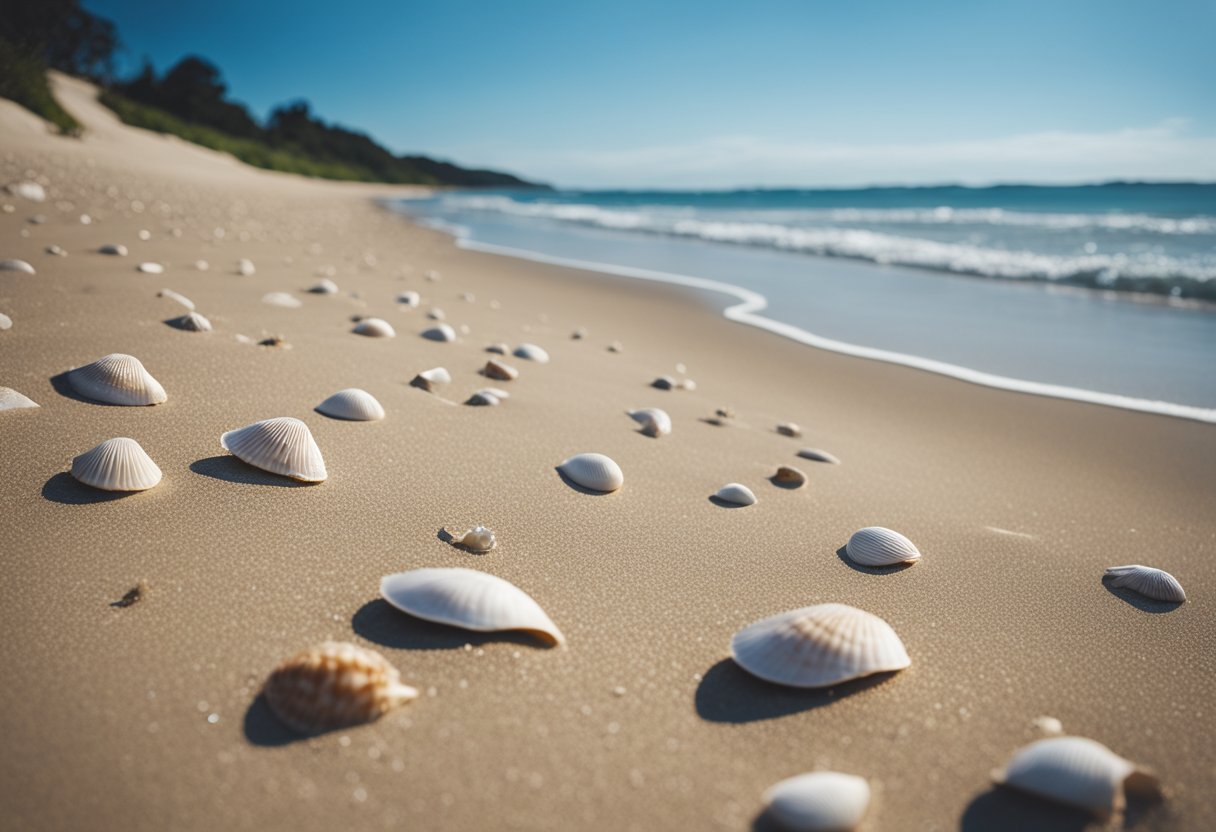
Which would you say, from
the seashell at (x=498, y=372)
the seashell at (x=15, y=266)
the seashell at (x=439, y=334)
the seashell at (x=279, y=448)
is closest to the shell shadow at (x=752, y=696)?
the seashell at (x=279, y=448)

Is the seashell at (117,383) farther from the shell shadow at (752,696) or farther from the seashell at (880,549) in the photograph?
the seashell at (880,549)

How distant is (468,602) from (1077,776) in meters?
Result: 1.23

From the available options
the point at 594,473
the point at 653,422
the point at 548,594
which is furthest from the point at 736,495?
the point at 548,594

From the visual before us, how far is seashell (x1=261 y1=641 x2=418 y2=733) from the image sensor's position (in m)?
1.22

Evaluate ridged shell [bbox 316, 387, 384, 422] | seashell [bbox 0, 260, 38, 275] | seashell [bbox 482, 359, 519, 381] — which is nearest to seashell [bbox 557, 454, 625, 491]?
ridged shell [bbox 316, 387, 384, 422]

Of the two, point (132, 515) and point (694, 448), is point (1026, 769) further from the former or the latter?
point (132, 515)

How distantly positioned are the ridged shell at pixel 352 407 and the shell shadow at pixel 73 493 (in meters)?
0.84

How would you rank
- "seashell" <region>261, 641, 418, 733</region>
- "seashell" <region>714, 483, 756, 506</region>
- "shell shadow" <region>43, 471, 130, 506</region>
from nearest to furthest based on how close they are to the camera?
1. "seashell" <region>261, 641, 418, 733</region>
2. "shell shadow" <region>43, 471, 130, 506</region>
3. "seashell" <region>714, 483, 756, 506</region>

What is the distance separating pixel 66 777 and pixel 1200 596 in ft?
9.93

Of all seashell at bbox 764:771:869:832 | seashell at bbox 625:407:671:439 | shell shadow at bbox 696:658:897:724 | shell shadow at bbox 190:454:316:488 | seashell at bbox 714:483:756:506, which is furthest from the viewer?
seashell at bbox 625:407:671:439

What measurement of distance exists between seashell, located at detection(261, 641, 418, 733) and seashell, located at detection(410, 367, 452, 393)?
2038mm

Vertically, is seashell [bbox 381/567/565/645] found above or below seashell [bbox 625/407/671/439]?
above

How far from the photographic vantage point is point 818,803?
3.68 feet

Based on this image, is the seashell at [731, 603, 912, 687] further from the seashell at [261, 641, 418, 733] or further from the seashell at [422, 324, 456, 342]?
the seashell at [422, 324, 456, 342]
